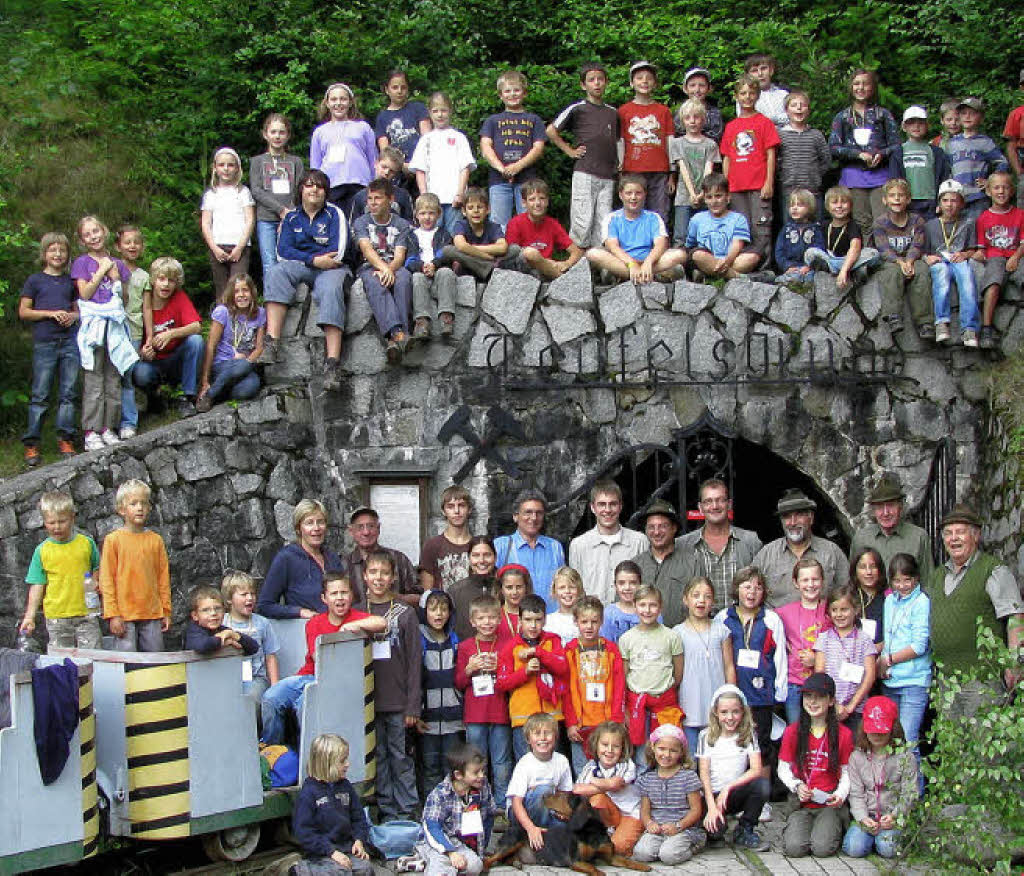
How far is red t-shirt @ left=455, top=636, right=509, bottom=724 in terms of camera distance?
870 cm

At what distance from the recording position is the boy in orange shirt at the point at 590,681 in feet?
28.2

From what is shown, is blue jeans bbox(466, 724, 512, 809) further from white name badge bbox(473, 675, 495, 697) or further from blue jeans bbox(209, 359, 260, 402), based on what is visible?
blue jeans bbox(209, 359, 260, 402)

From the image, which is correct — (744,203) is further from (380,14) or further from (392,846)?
(392,846)

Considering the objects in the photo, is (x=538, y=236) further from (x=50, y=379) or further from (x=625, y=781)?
(x=625, y=781)

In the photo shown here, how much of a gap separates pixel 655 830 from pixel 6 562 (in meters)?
4.11

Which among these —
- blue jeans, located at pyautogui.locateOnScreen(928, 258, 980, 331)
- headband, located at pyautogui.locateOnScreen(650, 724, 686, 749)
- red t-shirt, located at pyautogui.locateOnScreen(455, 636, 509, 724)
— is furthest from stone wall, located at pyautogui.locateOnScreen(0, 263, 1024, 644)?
headband, located at pyautogui.locateOnScreen(650, 724, 686, 749)

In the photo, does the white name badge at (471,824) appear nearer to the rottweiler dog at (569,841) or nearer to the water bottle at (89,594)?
the rottweiler dog at (569,841)

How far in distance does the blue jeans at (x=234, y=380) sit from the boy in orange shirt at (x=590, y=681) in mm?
3244

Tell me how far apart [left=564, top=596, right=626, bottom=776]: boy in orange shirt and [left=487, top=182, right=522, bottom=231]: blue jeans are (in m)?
4.27

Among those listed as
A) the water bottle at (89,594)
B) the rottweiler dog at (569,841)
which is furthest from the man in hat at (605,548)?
the water bottle at (89,594)

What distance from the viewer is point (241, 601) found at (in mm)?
8531

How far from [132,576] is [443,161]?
458cm

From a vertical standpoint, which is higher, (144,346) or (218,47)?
(218,47)

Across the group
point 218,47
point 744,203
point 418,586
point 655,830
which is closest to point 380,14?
point 218,47
